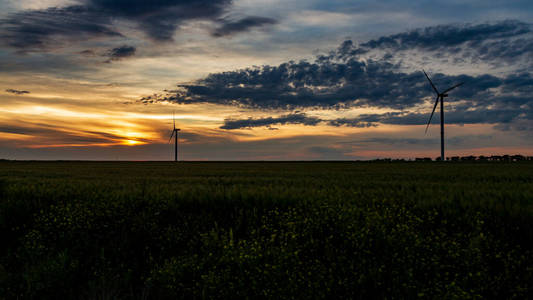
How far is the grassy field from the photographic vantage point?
8.05 m

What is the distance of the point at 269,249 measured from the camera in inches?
350

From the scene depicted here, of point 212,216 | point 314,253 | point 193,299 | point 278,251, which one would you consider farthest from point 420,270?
point 212,216

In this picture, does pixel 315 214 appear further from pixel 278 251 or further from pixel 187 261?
pixel 187 261

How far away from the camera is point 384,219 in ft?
31.8

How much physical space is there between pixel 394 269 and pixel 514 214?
441cm

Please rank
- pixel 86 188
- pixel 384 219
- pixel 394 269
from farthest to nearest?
1. pixel 86 188
2. pixel 384 219
3. pixel 394 269

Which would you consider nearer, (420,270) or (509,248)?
(420,270)

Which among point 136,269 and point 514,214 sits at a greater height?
point 514,214

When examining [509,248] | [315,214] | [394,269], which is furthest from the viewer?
[315,214]

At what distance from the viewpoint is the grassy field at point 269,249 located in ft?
26.4

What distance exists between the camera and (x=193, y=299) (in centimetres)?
841

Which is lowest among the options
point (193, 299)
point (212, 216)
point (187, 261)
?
point (193, 299)

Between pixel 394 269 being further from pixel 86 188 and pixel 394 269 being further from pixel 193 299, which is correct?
pixel 86 188

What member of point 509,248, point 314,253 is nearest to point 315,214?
point 314,253
